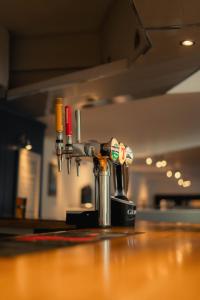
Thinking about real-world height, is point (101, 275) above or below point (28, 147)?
below

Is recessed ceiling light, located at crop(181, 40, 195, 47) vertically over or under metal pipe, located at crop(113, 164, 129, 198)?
over

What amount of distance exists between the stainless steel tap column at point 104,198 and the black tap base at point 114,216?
34 mm

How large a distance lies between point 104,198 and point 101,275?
1.15 m

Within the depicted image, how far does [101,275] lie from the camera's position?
0.61 m

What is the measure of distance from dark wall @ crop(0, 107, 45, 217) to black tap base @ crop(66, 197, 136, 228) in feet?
11.5

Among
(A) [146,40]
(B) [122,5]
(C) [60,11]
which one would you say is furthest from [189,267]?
(C) [60,11]

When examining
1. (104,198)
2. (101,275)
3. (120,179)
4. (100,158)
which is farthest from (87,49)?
(101,275)

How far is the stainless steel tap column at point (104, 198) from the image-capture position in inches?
69.2

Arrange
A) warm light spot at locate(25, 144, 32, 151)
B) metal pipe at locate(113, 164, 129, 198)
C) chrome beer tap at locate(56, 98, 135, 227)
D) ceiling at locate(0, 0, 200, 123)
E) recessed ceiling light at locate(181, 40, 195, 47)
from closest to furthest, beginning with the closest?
chrome beer tap at locate(56, 98, 135, 227) < metal pipe at locate(113, 164, 129, 198) < ceiling at locate(0, 0, 200, 123) < recessed ceiling light at locate(181, 40, 195, 47) < warm light spot at locate(25, 144, 32, 151)

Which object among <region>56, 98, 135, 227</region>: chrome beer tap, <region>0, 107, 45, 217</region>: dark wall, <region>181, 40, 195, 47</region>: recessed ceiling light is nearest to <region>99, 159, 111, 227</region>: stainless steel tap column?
<region>56, 98, 135, 227</region>: chrome beer tap

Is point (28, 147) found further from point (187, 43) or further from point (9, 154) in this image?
point (187, 43)

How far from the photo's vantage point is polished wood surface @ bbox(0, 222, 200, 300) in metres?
0.49

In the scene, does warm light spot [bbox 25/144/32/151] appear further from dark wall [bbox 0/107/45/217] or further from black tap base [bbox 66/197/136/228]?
black tap base [bbox 66/197/136/228]

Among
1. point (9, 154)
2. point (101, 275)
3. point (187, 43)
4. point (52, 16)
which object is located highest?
point (52, 16)
